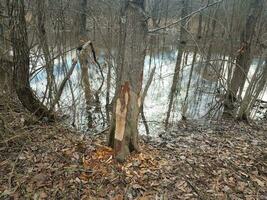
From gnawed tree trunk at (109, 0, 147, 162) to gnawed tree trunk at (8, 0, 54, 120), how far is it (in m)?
1.80

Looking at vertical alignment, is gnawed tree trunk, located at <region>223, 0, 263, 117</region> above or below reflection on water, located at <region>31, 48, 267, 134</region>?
above

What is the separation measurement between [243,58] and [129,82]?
4956 mm

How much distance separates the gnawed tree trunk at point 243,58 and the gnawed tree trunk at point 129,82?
154 inches

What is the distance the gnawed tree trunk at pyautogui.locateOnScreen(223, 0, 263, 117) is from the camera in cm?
682

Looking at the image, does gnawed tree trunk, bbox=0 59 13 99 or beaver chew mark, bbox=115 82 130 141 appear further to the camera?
gnawed tree trunk, bbox=0 59 13 99

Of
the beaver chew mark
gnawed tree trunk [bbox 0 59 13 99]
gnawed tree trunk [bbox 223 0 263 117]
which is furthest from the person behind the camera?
gnawed tree trunk [bbox 223 0 263 117]

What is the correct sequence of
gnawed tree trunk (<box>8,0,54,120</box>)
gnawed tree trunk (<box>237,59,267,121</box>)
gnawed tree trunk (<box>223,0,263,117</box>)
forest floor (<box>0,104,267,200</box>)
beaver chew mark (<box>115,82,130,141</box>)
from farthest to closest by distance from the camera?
1. gnawed tree trunk (<box>223,0,263,117</box>)
2. gnawed tree trunk (<box>237,59,267,121</box>)
3. gnawed tree trunk (<box>8,0,54,120</box>)
4. beaver chew mark (<box>115,82,130,141</box>)
5. forest floor (<box>0,104,267,200</box>)

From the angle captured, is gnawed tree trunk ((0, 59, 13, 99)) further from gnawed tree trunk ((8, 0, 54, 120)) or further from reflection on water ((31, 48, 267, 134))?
reflection on water ((31, 48, 267, 134))

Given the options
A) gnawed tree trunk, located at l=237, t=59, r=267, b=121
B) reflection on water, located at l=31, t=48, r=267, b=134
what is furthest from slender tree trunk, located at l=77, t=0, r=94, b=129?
gnawed tree trunk, located at l=237, t=59, r=267, b=121

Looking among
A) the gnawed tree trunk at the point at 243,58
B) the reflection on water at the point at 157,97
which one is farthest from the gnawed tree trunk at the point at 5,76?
the gnawed tree trunk at the point at 243,58

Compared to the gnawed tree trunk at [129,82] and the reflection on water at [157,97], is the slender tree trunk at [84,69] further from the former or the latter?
the gnawed tree trunk at [129,82]

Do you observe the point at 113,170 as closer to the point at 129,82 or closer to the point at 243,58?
the point at 129,82

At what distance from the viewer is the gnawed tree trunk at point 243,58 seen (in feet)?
22.4

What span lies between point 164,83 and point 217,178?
26.9 feet
